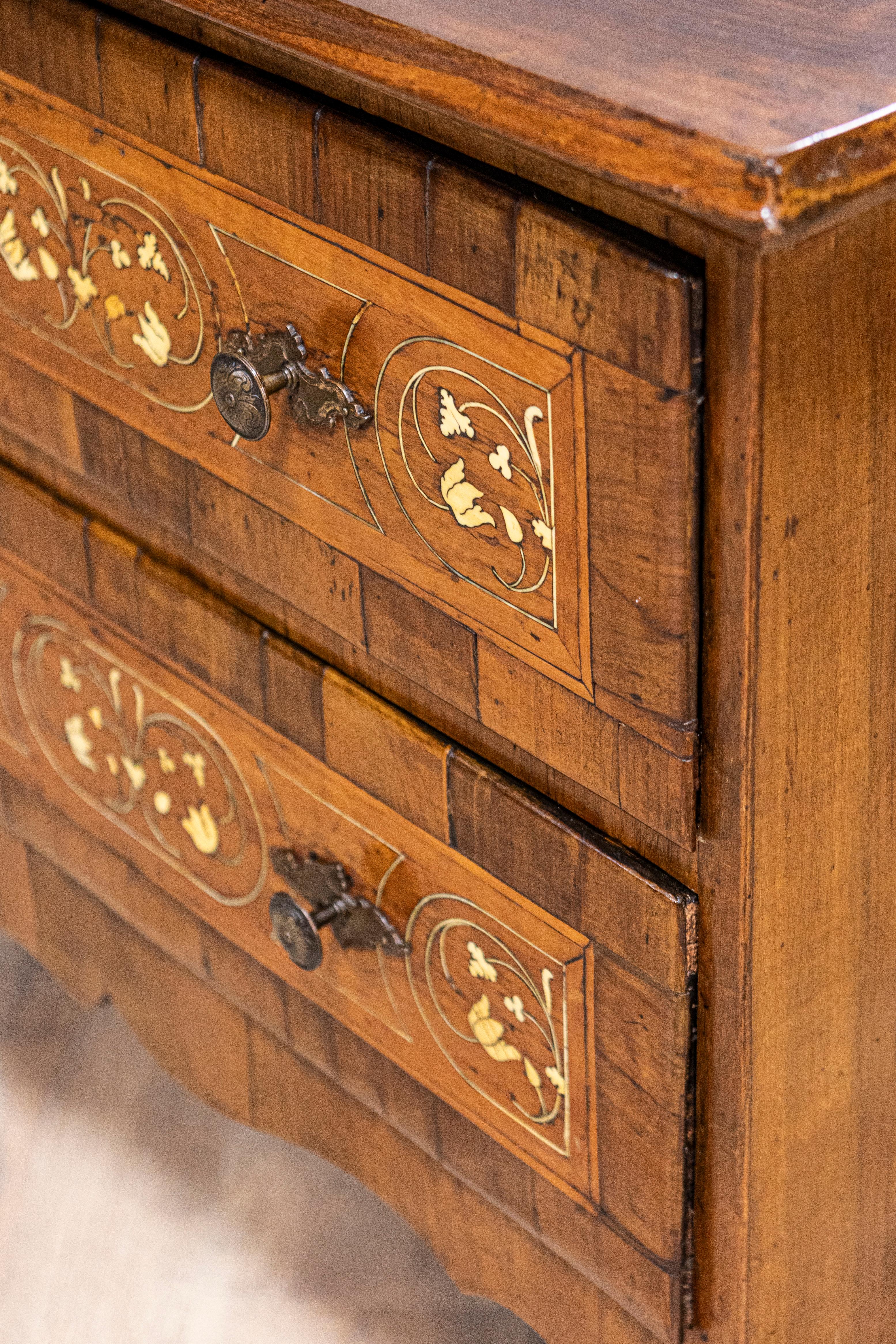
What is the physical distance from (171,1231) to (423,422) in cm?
60

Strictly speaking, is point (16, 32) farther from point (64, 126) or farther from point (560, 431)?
point (560, 431)

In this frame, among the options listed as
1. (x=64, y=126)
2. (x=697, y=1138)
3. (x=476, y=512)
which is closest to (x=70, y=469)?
(x=64, y=126)

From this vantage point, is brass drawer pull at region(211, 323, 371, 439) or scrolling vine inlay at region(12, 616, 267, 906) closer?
brass drawer pull at region(211, 323, 371, 439)

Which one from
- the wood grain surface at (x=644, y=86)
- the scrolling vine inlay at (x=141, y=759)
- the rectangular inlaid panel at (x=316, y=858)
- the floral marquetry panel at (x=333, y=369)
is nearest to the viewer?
the wood grain surface at (x=644, y=86)

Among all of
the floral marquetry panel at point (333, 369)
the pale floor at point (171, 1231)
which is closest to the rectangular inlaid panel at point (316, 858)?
the floral marquetry panel at point (333, 369)

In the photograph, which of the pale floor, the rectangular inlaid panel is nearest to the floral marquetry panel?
the rectangular inlaid panel

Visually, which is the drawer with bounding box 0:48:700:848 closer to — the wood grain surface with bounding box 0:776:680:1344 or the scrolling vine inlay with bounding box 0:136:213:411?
the scrolling vine inlay with bounding box 0:136:213:411

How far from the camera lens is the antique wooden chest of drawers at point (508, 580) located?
1.45 feet

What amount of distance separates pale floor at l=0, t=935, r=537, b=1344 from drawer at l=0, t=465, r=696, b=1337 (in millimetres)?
210

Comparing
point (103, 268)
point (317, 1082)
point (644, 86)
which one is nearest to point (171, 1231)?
point (317, 1082)

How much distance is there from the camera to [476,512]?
53cm

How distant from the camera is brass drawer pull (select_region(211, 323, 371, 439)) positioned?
0.56m

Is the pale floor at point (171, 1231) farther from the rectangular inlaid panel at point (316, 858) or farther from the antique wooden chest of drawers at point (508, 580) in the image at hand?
the rectangular inlaid panel at point (316, 858)

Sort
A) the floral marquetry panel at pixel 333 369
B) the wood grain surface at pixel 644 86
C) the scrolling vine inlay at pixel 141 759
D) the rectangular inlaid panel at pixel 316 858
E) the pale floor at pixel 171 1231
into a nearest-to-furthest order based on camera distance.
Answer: the wood grain surface at pixel 644 86, the floral marquetry panel at pixel 333 369, the rectangular inlaid panel at pixel 316 858, the scrolling vine inlay at pixel 141 759, the pale floor at pixel 171 1231
